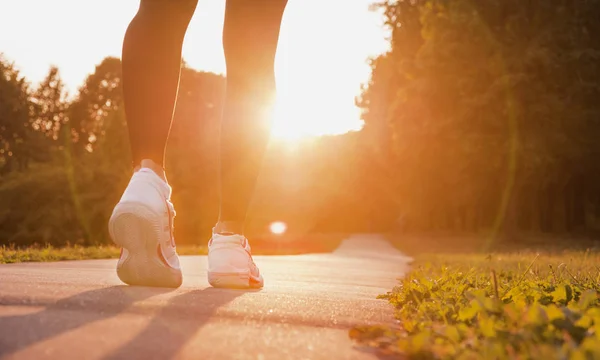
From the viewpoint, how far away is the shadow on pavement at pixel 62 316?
1352 millimetres

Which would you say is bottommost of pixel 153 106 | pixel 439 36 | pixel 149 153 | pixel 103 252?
pixel 103 252

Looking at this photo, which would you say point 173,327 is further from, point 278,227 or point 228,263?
point 278,227

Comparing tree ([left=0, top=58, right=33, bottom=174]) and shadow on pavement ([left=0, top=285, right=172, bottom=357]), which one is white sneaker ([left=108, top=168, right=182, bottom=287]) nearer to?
shadow on pavement ([left=0, top=285, right=172, bottom=357])

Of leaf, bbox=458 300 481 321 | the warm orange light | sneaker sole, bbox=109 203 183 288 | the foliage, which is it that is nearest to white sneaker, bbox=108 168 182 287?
sneaker sole, bbox=109 203 183 288

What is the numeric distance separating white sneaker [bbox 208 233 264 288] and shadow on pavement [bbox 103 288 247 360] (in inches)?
16.5

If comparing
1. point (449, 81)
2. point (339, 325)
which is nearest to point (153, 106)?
Answer: point (339, 325)

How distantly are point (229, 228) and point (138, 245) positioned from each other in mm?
490

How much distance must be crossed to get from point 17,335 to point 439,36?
71.1ft

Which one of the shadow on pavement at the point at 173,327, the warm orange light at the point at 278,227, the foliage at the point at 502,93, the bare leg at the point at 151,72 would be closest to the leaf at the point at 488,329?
the shadow on pavement at the point at 173,327

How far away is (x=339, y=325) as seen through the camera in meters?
1.71

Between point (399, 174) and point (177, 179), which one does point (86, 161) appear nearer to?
point (177, 179)

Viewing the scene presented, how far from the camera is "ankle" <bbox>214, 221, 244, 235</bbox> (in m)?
2.63

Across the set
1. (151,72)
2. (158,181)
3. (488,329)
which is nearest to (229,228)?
(158,181)

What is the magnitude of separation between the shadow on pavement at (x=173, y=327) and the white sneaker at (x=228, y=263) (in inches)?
16.5
